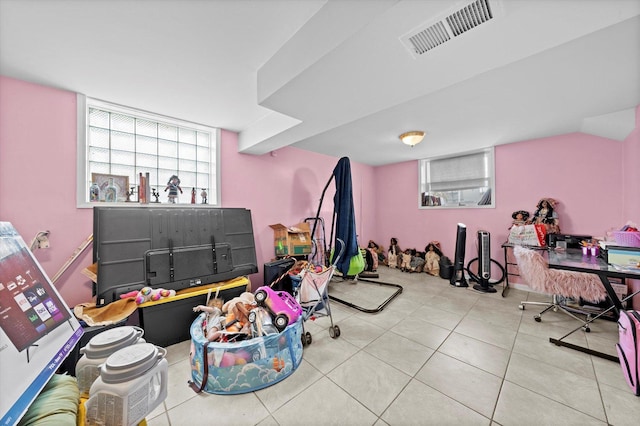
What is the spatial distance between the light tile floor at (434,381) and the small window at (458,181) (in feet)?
7.58

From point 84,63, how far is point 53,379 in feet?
7.81

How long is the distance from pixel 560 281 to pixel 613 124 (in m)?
1.99

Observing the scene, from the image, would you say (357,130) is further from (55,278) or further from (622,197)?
(55,278)

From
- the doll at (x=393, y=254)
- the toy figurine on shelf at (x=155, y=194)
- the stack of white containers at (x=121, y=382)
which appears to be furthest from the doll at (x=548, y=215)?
the toy figurine on shelf at (x=155, y=194)

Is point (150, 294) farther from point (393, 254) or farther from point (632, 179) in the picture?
point (632, 179)

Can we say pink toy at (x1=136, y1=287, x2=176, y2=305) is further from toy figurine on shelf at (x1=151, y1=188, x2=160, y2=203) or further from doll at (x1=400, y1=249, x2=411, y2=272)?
doll at (x1=400, y1=249, x2=411, y2=272)

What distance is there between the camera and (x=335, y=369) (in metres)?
1.86

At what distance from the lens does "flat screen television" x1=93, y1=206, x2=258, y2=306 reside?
2.11 m

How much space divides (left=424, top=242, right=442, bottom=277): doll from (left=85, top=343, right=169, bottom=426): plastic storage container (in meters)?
4.80

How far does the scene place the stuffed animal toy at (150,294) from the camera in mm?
2041

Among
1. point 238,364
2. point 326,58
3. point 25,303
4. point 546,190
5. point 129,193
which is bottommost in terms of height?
point 238,364

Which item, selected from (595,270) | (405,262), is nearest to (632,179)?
(595,270)

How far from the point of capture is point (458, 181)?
4504 millimetres

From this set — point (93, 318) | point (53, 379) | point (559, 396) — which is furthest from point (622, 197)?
point (93, 318)
